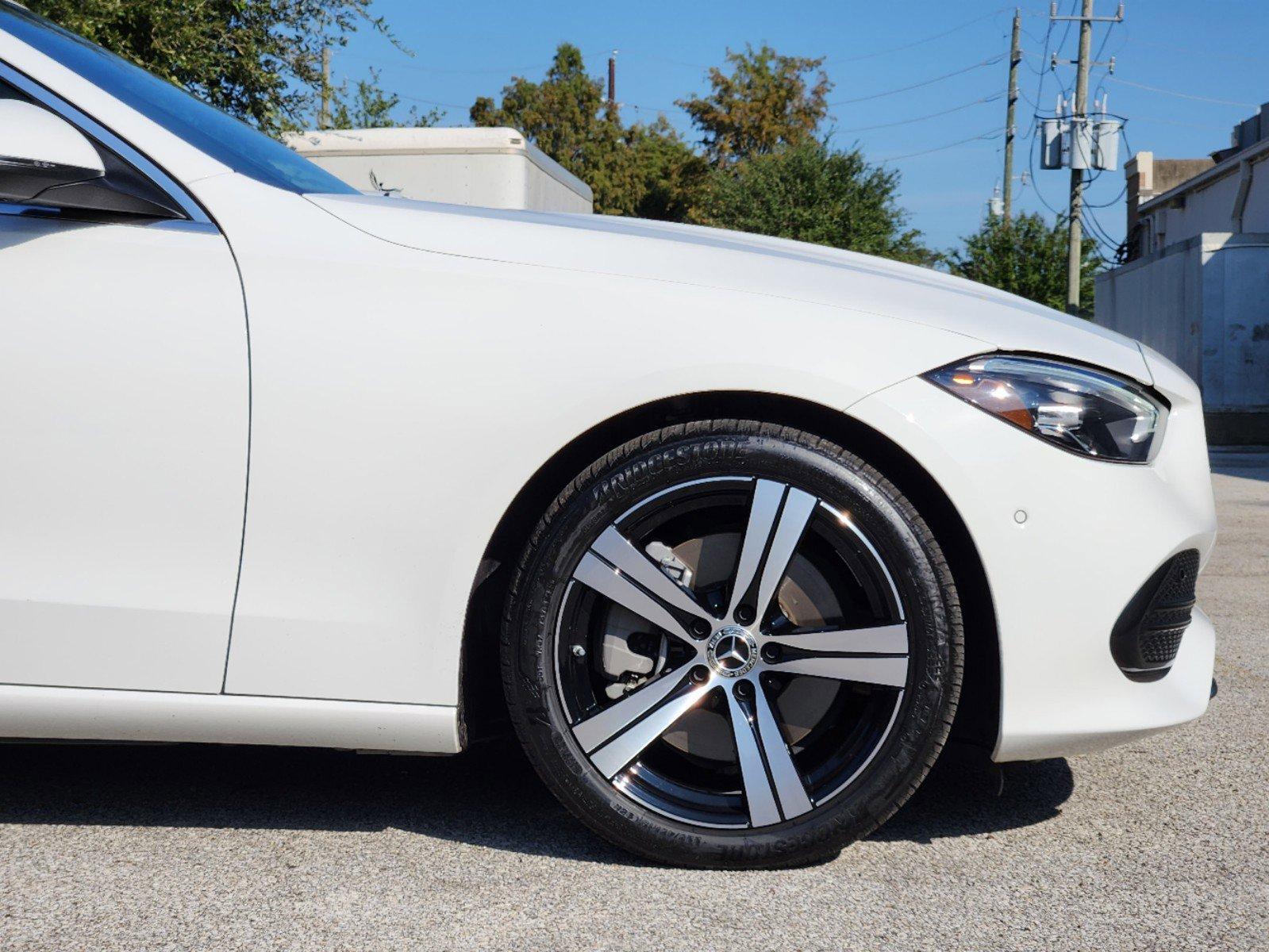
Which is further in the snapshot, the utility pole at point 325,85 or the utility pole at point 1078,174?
the utility pole at point 1078,174

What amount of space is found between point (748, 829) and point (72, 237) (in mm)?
1595

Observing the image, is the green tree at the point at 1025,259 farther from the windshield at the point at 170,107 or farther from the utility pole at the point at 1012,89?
the windshield at the point at 170,107

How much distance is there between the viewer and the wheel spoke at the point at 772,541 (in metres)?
2.25

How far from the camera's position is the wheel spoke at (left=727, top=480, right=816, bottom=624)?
2250mm

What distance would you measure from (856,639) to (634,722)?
1.39 feet

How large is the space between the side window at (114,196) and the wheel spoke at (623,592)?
3.18 ft

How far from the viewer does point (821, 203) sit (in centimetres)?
3381

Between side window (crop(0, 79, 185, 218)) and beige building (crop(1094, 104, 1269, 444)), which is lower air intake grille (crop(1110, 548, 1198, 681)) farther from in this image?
beige building (crop(1094, 104, 1269, 444))

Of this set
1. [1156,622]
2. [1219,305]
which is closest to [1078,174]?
[1219,305]

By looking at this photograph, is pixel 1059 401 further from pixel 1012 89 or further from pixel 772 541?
pixel 1012 89

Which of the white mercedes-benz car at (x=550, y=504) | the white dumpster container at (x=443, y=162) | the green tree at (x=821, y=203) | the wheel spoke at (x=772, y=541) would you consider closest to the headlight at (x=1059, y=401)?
the white mercedes-benz car at (x=550, y=504)

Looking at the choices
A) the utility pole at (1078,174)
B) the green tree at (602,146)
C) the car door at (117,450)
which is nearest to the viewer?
the car door at (117,450)

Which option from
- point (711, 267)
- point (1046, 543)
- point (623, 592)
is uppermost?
point (711, 267)

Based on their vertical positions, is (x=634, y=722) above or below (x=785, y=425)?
below
